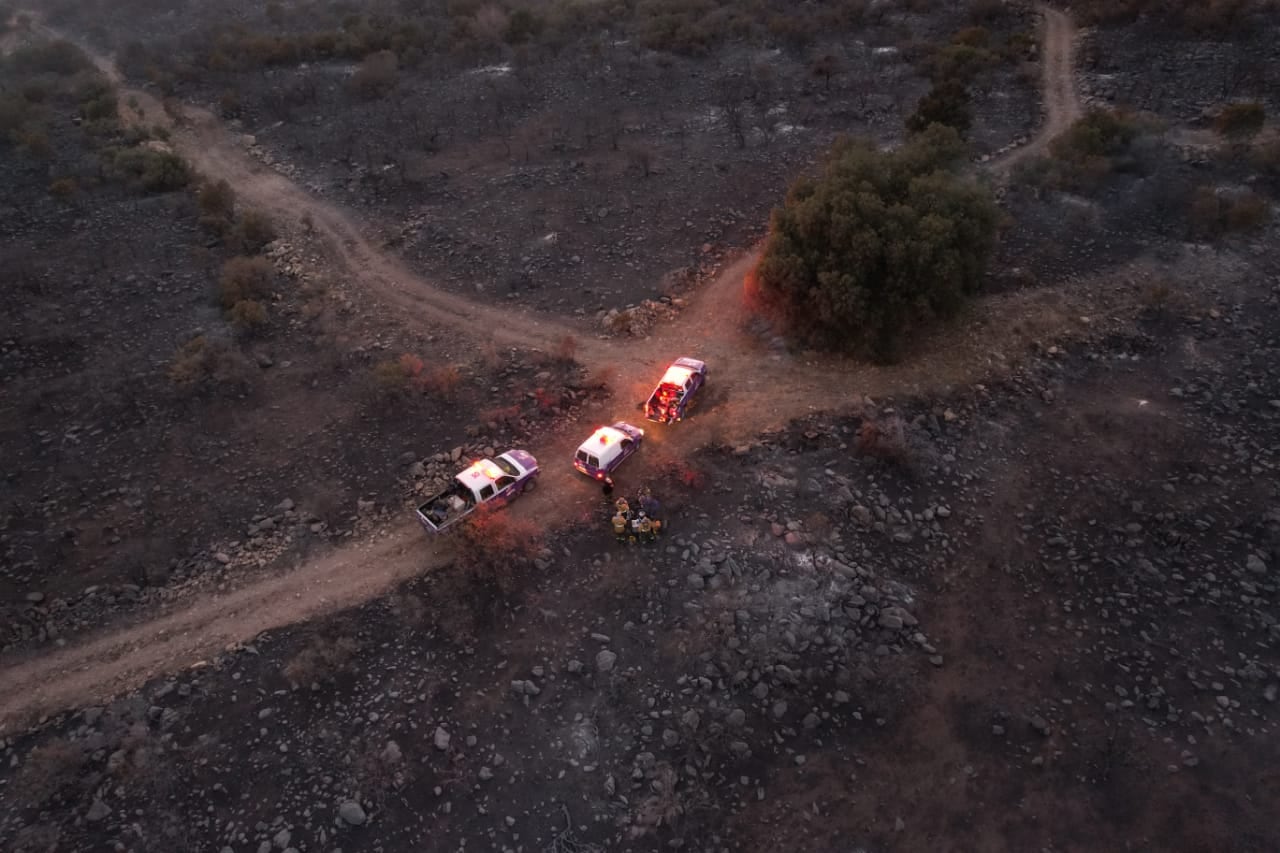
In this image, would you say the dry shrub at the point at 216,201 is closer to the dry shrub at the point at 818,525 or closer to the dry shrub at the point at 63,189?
the dry shrub at the point at 63,189

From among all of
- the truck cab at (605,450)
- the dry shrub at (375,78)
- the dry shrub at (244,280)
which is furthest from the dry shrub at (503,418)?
the dry shrub at (375,78)

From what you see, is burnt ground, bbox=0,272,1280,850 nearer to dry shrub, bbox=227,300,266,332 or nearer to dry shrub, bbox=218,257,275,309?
dry shrub, bbox=227,300,266,332

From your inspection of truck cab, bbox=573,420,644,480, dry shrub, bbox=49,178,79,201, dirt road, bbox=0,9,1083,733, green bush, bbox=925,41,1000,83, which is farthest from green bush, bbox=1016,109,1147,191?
dry shrub, bbox=49,178,79,201

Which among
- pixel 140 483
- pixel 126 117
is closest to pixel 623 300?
pixel 140 483

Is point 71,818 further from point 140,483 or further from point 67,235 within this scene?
point 67,235

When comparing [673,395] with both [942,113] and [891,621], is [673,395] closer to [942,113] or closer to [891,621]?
[891,621]

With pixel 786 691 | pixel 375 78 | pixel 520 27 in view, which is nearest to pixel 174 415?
pixel 786 691
